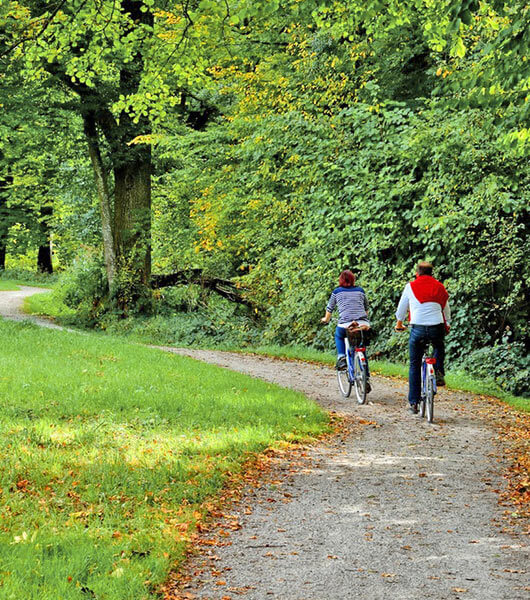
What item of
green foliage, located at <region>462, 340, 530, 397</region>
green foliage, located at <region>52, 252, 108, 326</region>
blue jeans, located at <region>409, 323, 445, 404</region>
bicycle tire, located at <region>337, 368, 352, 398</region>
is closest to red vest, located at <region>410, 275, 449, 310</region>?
blue jeans, located at <region>409, 323, 445, 404</region>

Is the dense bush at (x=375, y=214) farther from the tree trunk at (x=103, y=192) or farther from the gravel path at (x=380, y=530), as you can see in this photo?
the gravel path at (x=380, y=530)

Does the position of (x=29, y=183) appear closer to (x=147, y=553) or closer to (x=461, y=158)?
(x=461, y=158)

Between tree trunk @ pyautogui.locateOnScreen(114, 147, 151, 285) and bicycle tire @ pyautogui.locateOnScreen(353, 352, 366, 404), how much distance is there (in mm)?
14622

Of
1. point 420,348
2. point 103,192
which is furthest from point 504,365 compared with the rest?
point 103,192

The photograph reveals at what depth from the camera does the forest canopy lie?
38.4ft

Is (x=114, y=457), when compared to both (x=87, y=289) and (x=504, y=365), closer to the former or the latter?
(x=504, y=365)

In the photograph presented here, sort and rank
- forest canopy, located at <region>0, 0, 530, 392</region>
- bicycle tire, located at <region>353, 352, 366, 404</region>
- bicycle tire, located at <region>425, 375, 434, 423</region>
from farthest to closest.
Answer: bicycle tire, located at <region>353, 352, 366, 404</region> → forest canopy, located at <region>0, 0, 530, 392</region> → bicycle tire, located at <region>425, 375, 434, 423</region>

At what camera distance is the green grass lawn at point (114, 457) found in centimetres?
482

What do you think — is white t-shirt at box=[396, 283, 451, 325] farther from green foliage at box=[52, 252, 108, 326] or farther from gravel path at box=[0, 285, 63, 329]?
green foliage at box=[52, 252, 108, 326]

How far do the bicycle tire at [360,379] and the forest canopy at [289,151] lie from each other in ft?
13.0

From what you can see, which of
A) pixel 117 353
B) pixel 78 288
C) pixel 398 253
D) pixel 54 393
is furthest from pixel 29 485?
pixel 78 288

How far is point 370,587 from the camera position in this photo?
476 cm

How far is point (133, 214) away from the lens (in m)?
25.5

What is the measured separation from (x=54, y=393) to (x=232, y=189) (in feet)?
42.8
